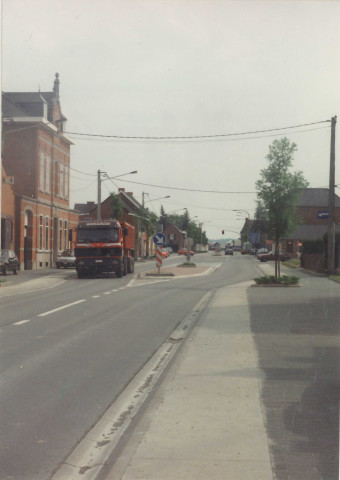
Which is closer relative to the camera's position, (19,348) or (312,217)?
(19,348)

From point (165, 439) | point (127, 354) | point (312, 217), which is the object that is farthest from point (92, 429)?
point (312, 217)

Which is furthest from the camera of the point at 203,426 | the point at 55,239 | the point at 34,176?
the point at 55,239

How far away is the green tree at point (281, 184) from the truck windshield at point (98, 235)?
9021 mm

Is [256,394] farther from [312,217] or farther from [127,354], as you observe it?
[312,217]

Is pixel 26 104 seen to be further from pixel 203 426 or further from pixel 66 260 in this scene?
pixel 203 426

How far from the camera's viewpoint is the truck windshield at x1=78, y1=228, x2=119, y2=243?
32.7 meters

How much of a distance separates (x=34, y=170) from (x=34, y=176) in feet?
1.45

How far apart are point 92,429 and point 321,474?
2170 mm

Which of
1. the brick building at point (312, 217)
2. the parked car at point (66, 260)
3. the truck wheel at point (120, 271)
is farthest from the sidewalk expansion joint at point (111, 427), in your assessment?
the brick building at point (312, 217)

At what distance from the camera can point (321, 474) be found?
4.41 m

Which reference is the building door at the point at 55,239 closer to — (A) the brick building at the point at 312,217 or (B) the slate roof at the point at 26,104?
(B) the slate roof at the point at 26,104

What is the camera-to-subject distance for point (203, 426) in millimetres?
5617

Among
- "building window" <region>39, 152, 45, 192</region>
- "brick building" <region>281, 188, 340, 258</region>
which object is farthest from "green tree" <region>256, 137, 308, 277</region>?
"brick building" <region>281, 188, 340, 258</region>

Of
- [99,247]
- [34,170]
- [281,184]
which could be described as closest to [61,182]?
[34,170]
